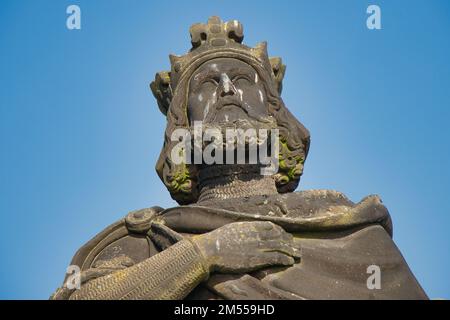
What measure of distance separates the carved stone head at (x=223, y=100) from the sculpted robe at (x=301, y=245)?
99 cm

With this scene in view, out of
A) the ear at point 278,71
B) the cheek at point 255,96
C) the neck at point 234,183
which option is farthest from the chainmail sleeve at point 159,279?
the ear at point 278,71

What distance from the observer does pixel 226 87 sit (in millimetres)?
8109

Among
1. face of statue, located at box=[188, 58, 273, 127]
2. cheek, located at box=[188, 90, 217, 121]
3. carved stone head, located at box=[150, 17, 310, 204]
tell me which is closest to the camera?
face of statue, located at box=[188, 58, 273, 127]

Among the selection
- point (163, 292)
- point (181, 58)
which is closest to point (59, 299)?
point (163, 292)

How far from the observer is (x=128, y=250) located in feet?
23.6

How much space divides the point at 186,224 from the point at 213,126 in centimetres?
128

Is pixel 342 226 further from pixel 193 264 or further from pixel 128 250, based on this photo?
pixel 128 250

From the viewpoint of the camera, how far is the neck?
7.75 meters

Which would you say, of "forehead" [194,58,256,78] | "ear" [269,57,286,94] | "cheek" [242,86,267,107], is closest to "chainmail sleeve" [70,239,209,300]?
"cheek" [242,86,267,107]

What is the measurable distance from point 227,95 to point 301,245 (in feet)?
6.87

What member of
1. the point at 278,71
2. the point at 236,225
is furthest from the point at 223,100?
the point at 236,225

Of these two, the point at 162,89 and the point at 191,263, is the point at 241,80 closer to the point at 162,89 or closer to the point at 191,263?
the point at 162,89

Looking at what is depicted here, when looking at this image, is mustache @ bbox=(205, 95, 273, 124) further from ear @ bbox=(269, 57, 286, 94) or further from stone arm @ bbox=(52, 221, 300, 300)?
stone arm @ bbox=(52, 221, 300, 300)

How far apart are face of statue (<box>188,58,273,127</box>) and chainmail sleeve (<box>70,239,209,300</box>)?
2.01 meters
